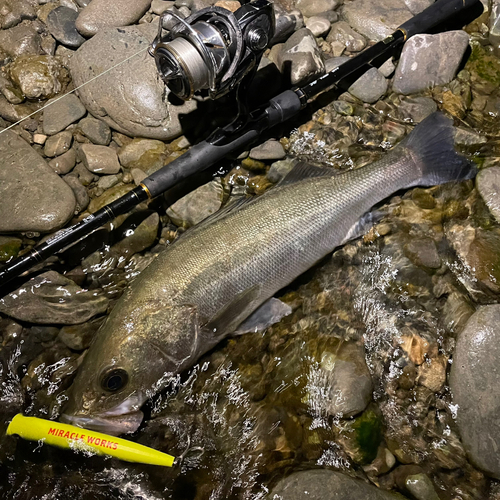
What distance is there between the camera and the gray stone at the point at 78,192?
4.23 metres

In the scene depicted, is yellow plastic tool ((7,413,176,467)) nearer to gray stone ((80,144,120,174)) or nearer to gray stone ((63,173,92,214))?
gray stone ((63,173,92,214))

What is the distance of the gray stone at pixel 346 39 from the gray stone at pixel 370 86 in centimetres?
52

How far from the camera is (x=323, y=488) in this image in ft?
9.93

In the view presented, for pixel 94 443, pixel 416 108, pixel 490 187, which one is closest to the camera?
pixel 94 443

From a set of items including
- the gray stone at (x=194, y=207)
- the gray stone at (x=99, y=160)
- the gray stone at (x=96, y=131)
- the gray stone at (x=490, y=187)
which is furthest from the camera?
the gray stone at (x=96, y=131)

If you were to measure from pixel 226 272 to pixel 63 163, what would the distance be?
7.54 feet

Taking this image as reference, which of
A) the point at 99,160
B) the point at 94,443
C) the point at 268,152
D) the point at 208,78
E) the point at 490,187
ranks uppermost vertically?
the point at 208,78

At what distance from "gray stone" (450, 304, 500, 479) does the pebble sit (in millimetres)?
5016

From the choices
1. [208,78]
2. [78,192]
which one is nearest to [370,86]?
[208,78]

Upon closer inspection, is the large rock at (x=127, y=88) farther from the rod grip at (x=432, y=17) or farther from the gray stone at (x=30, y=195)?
the rod grip at (x=432, y=17)

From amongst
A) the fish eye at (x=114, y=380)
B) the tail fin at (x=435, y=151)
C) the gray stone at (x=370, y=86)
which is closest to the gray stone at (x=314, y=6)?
the gray stone at (x=370, y=86)

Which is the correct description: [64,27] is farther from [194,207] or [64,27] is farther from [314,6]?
[314,6]

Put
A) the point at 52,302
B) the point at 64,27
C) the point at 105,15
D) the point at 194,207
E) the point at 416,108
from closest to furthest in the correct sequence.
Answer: the point at 52,302, the point at 194,207, the point at 416,108, the point at 105,15, the point at 64,27

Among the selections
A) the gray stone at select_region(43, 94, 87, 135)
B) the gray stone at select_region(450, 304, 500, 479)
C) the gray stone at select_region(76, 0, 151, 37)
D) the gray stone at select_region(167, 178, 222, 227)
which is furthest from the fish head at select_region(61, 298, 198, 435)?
the gray stone at select_region(76, 0, 151, 37)
